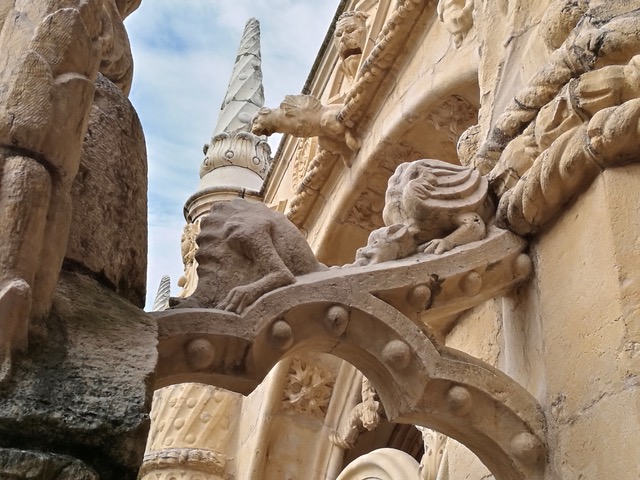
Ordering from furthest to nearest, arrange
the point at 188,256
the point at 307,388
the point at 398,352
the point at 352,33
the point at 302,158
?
the point at 188,256 → the point at 302,158 → the point at 352,33 → the point at 307,388 → the point at 398,352

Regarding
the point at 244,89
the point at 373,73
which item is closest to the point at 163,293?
the point at 244,89

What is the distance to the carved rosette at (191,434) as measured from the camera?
533cm

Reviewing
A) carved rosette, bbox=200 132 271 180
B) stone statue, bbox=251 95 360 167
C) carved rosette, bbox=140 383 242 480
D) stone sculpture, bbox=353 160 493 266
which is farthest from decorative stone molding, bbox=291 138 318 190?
stone sculpture, bbox=353 160 493 266

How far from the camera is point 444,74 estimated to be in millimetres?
3998

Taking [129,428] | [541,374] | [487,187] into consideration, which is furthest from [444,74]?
[129,428]

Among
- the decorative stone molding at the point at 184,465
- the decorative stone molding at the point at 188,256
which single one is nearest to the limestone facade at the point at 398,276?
the decorative stone molding at the point at 184,465

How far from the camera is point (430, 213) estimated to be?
241 centimetres

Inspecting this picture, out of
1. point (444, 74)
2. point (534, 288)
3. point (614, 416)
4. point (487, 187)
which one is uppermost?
point (444, 74)

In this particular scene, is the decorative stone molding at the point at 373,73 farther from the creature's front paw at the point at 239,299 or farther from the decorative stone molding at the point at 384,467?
the creature's front paw at the point at 239,299

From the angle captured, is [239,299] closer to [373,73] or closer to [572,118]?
[572,118]

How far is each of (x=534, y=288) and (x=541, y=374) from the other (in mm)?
228

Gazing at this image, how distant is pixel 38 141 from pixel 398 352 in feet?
3.17

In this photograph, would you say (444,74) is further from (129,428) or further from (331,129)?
(129,428)

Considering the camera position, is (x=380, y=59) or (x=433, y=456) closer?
(x=433, y=456)
